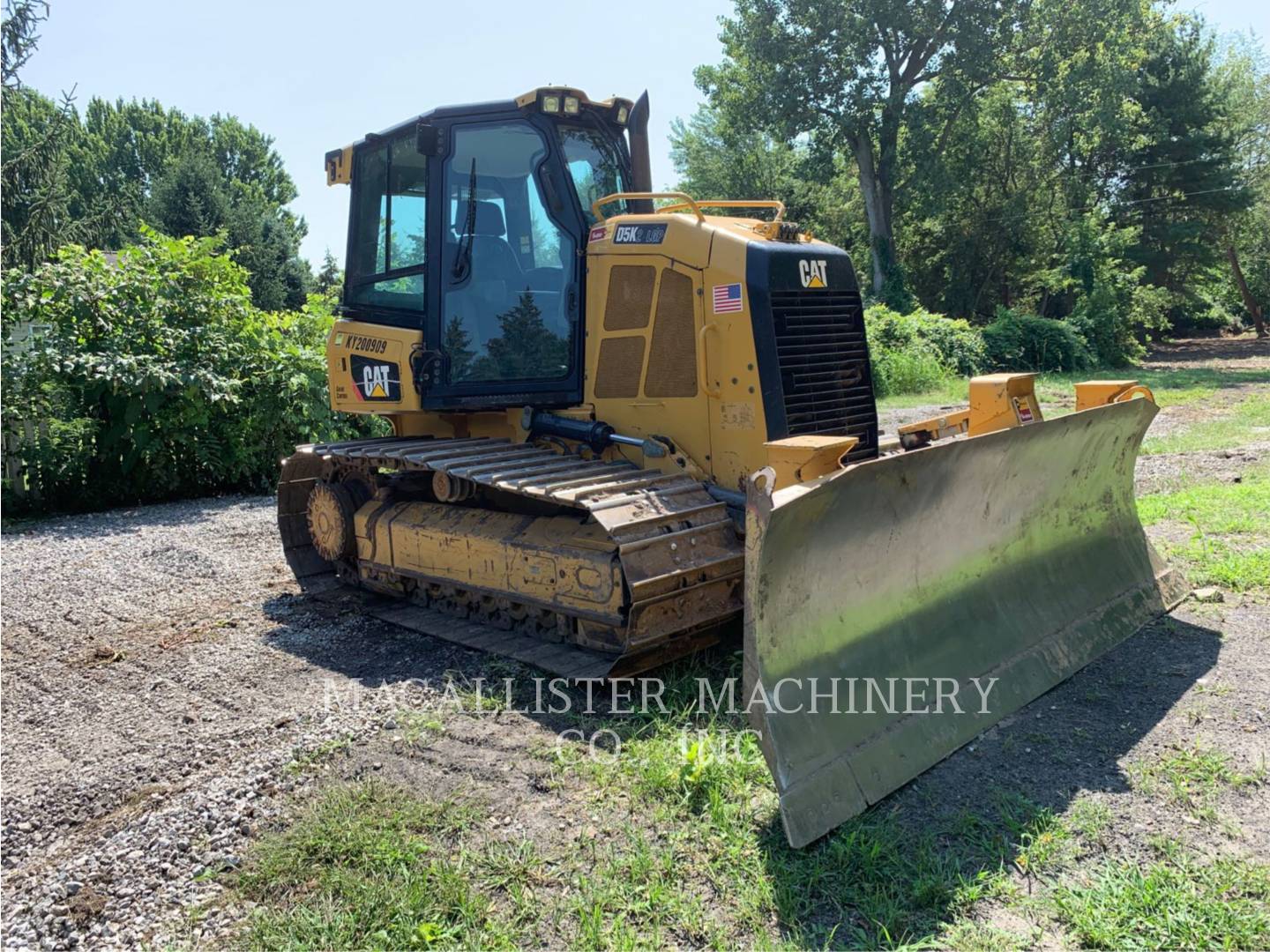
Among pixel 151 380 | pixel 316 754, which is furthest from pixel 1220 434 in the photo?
pixel 151 380

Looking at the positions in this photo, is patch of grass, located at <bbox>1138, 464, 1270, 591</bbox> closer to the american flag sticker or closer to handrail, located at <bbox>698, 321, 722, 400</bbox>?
handrail, located at <bbox>698, 321, 722, 400</bbox>

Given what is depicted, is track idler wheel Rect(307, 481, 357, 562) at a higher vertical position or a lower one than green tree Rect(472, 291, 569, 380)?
lower

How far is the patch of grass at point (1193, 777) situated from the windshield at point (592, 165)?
3943 millimetres

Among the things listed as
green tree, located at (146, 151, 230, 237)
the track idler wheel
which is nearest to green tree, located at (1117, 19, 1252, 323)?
green tree, located at (146, 151, 230, 237)

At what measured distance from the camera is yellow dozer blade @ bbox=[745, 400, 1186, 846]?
123 inches

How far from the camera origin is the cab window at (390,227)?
5.90 meters

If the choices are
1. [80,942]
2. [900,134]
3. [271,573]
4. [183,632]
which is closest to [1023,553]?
[80,942]

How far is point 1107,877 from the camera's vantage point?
2730 mm

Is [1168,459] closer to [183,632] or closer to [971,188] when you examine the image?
[183,632]

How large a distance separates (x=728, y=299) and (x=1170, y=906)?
3206mm

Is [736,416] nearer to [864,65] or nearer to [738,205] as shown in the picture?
[738,205]

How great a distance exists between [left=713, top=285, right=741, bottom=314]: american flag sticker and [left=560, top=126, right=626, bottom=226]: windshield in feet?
3.59

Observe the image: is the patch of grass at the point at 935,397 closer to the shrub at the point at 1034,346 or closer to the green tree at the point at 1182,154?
the shrub at the point at 1034,346

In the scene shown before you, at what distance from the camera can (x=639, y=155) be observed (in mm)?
5551
